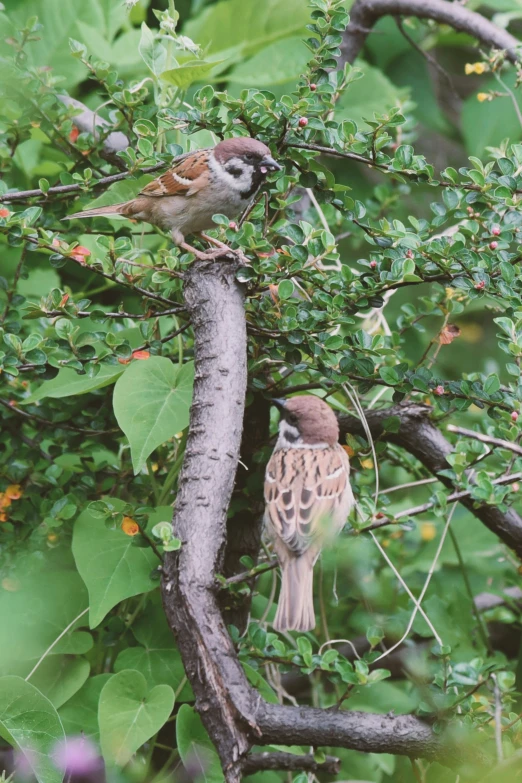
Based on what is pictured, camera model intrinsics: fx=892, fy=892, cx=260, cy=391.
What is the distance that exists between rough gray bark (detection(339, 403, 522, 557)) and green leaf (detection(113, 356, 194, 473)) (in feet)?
1.78

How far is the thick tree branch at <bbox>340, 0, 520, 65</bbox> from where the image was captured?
3164mm

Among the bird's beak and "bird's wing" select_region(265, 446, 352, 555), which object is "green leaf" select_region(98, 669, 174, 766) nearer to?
"bird's wing" select_region(265, 446, 352, 555)

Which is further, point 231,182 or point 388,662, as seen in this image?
point 388,662

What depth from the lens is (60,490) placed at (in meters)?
2.38

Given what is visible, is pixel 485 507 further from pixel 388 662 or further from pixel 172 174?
pixel 172 174

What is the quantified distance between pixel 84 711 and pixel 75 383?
31.6 inches

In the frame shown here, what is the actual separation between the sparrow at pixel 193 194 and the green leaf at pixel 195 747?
3.90 ft

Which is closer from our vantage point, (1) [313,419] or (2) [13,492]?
(1) [313,419]

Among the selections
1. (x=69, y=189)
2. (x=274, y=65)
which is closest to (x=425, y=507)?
(x=69, y=189)

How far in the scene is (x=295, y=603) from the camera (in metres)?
1.92

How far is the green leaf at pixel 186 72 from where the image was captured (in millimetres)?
2258

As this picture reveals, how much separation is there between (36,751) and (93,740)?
26 cm

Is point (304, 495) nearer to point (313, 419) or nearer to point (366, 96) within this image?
point (313, 419)

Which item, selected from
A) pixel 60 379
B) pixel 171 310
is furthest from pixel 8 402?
pixel 171 310
